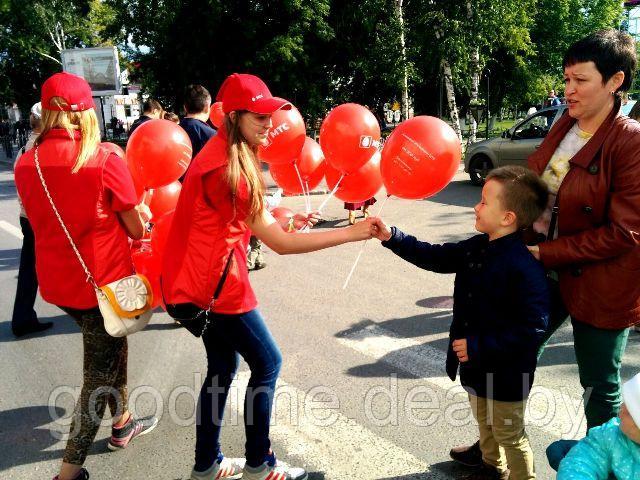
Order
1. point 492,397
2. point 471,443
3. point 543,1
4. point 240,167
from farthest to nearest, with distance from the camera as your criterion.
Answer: point 543,1 < point 471,443 < point 492,397 < point 240,167

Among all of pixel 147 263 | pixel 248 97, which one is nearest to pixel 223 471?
pixel 147 263

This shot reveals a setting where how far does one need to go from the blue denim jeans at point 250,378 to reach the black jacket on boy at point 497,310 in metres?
0.85

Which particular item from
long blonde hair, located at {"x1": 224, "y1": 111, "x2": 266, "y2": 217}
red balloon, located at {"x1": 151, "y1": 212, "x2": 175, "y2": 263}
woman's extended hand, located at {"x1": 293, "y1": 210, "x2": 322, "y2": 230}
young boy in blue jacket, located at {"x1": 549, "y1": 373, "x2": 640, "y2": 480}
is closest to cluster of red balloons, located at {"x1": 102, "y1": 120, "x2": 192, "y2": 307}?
red balloon, located at {"x1": 151, "y1": 212, "x2": 175, "y2": 263}

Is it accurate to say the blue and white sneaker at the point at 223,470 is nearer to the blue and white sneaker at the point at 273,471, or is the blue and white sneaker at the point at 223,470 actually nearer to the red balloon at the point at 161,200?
the blue and white sneaker at the point at 273,471

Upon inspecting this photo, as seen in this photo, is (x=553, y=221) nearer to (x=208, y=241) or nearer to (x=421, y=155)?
(x=421, y=155)

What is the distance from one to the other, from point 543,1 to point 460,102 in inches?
292

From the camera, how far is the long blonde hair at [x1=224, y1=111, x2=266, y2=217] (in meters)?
2.18

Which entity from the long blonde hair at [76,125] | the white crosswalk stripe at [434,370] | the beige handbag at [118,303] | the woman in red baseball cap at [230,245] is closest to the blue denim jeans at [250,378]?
the woman in red baseball cap at [230,245]

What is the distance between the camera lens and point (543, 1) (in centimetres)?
2469

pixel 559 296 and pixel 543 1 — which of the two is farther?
pixel 543 1

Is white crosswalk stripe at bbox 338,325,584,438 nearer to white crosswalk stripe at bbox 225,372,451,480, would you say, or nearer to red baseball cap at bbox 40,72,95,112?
white crosswalk stripe at bbox 225,372,451,480

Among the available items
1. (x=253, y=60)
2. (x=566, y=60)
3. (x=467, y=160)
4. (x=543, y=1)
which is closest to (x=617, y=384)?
(x=566, y=60)

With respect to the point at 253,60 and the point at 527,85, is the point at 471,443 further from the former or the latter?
the point at 527,85

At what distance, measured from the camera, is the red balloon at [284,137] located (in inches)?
135
